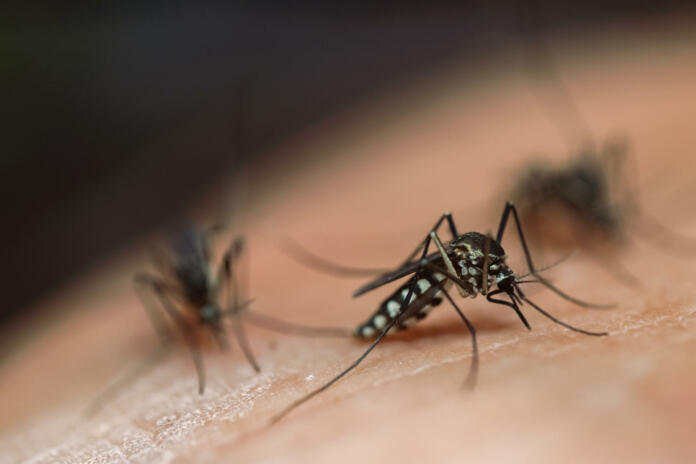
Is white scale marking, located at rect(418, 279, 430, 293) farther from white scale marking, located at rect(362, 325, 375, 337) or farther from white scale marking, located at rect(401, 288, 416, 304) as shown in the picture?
white scale marking, located at rect(362, 325, 375, 337)

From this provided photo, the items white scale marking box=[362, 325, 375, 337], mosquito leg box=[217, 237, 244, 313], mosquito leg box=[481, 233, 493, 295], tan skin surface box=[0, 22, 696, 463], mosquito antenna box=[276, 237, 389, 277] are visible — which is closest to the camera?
tan skin surface box=[0, 22, 696, 463]

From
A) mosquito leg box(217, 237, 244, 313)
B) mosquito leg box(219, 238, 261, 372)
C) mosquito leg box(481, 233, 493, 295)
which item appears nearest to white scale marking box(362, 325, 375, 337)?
mosquito leg box(481, 233, 493, 295)

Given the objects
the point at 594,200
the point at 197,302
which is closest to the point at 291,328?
the point at 197,302

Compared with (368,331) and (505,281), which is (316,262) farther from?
(505,281)

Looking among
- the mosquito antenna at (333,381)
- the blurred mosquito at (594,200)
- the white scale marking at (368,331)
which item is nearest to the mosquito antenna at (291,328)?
the white scale marking at (368,331)

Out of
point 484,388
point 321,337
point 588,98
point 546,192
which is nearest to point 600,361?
point 484,388

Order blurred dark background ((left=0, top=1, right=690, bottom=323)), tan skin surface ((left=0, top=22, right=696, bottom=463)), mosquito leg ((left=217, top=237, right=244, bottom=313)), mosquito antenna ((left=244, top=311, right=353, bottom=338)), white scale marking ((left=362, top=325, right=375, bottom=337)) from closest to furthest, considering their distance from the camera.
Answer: tan skin surface ((left=0, top=22, right=696, bottom=463))
white scale marking ((left=362, top=325, right=375, bottom=337))
mosquito antenna ((left=244, top=311, right=353, bottom=338))
mosquito leg ((left=217, top=237, right=244, bottom=313))
blurred dark background ((left=0, top=1, right=690, bottom=323))

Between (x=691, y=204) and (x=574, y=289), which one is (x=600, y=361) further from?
(x=691, y=204)
